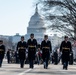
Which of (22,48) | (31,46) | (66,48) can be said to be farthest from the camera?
(22,48)

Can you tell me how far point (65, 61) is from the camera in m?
27.0

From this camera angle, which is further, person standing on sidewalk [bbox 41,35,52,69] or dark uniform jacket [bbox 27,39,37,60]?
person standing on sidewalk [bbox 41,35,52,69]

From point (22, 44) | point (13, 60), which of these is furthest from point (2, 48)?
point (13, 60)

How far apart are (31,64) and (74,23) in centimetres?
2596

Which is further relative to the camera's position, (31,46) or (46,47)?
(46,47)

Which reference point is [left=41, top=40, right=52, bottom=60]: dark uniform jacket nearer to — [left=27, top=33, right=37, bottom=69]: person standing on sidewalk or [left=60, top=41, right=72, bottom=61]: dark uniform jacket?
[left=27, top=33, right=37, bottom=69]: person standing on sidewalk

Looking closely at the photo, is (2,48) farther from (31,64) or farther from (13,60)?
(13,60)

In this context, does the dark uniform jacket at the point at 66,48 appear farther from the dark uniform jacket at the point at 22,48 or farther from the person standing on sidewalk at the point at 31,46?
the dark uniform jacket at the point at 22,48

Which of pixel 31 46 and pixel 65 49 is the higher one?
pixel 31 46

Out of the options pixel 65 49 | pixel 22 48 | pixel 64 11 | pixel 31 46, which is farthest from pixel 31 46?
pixel 64 11

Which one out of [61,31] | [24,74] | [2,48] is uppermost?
[61,31]

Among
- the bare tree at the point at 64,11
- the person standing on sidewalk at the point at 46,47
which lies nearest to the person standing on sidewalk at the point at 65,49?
the person standing on sidewalk at the point at 46,47

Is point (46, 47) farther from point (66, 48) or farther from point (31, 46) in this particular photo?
point (66, 48)

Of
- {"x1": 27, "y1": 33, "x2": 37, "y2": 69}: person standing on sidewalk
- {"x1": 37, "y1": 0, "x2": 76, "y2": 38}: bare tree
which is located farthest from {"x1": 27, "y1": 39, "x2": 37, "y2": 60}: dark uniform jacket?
{"x1": 37, "y1": 0, "x2": 76, "y2": 38}: bare tree
